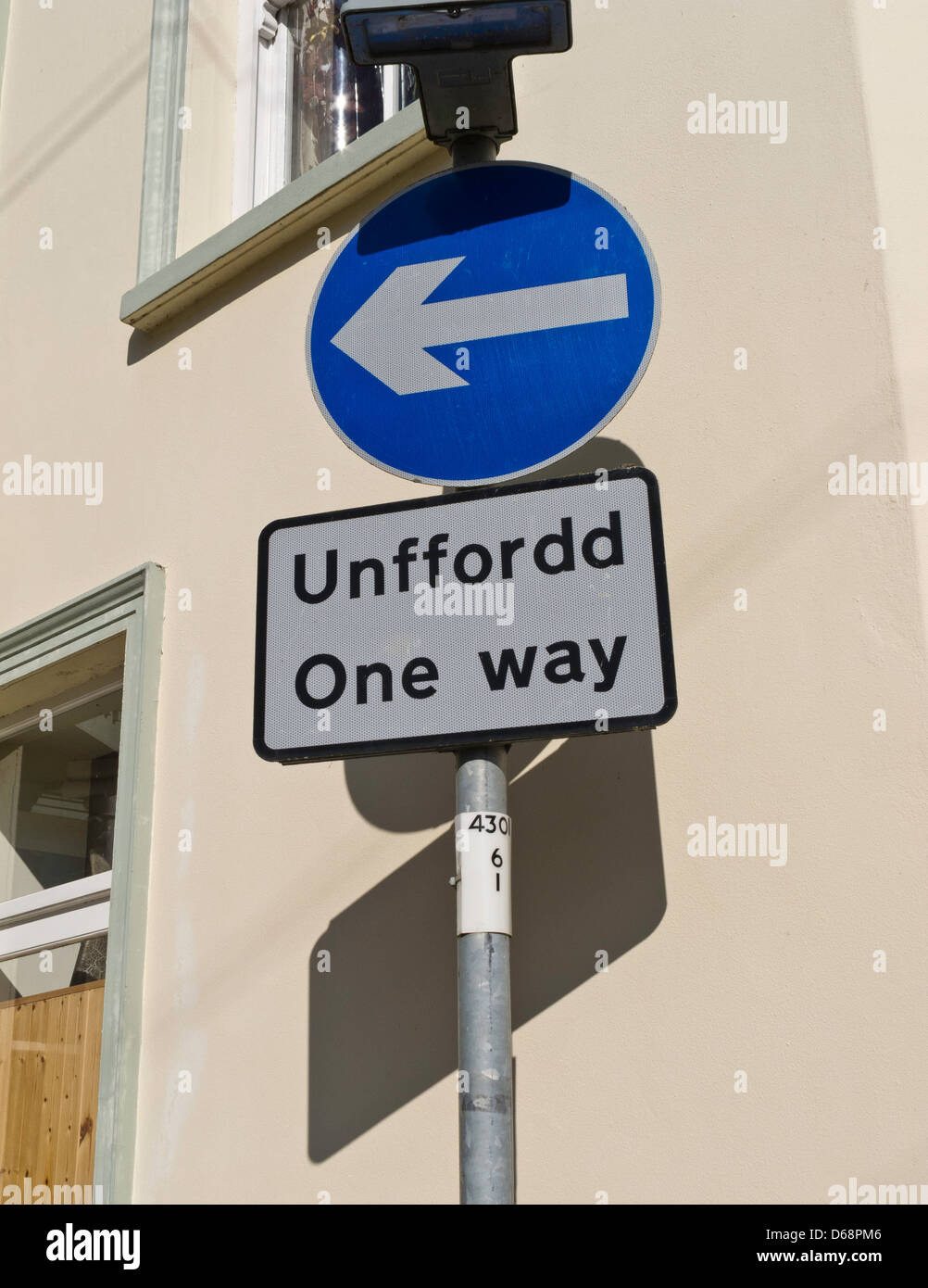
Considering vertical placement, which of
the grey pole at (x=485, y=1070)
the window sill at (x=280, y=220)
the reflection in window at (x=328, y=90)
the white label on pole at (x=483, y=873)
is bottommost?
the grey pole at (x=485, y=1070)

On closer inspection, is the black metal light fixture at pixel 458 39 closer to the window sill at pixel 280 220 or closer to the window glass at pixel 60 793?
the window sill at pixel 280 220

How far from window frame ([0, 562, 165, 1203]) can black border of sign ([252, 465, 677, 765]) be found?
1.29m

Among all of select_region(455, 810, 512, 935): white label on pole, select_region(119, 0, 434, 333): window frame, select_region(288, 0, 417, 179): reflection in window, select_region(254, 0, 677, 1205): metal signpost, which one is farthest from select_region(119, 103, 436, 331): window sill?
select_region(455, 810, 512, 935): white label on pole

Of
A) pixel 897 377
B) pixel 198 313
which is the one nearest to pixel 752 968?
pixel 897 377

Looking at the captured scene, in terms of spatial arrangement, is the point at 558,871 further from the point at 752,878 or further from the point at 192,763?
the point at 192,763

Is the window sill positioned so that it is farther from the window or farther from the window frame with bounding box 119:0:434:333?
the window

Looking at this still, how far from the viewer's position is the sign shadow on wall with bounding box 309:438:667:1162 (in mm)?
2232

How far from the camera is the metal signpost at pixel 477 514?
5.38ft

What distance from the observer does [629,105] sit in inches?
108

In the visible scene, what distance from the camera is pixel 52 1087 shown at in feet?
11.1

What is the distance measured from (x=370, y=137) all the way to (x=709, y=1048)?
218 centimetres

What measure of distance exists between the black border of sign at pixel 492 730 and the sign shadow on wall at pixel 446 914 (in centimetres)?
64

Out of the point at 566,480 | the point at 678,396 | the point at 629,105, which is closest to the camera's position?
the point at 566,480

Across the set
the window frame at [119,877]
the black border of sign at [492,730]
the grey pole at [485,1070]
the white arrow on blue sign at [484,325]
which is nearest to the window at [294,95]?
the window frame at [119,877]
